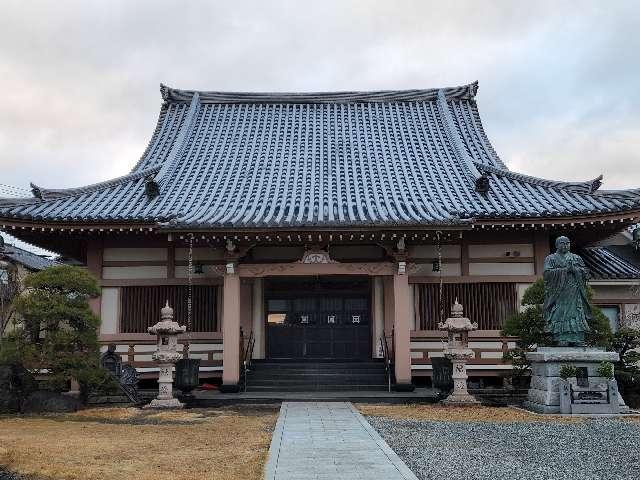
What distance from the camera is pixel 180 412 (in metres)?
12.9

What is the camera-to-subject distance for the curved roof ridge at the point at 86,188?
16.5 metres

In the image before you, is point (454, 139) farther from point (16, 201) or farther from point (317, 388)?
point (16, 201)

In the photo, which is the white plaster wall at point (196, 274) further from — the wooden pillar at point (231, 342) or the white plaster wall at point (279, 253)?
the wooden pillar at point (231, 342)

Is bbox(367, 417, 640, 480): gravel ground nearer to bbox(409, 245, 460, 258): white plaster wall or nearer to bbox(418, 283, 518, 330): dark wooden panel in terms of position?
bbox(418, 283, 518, 330): dark wooden panel

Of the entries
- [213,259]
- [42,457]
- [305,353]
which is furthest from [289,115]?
[42,457]

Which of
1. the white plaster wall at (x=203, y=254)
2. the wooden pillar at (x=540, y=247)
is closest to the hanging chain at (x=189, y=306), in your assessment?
the white plaster wall at (x=203, y=254)

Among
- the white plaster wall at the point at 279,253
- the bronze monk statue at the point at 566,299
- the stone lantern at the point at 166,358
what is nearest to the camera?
the bronze monk statue at the point at 566,299

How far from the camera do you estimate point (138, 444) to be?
29.3 feet

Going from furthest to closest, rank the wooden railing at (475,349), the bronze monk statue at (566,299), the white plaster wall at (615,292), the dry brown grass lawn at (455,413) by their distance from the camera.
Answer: the white plaster wall at (615,292)
the wooden railing at (475,349)
the bronze monk statue at (566,299)
the dry brown grass lawn at (455,413)

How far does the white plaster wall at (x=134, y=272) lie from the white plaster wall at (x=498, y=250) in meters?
8.69

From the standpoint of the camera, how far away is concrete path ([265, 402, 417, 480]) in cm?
670

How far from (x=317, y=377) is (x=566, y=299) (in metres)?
6.72

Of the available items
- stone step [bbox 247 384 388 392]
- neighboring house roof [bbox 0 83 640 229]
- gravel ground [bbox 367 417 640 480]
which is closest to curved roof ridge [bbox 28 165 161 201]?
neighboring house roof [bbox 0 83 640 229]

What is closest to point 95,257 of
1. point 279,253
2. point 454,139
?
point 279,253
